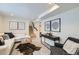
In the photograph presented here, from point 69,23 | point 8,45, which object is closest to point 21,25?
point 8,45

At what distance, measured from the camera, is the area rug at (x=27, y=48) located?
79.1 inches

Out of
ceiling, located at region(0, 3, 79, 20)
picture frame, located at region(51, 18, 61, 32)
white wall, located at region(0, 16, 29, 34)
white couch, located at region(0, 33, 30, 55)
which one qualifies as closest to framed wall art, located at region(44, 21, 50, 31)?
picture frame, located at region(51, 18, 61, 32)

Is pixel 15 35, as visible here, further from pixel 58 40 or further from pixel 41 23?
pixel 58 40

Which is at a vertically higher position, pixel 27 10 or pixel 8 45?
pixel 27 10

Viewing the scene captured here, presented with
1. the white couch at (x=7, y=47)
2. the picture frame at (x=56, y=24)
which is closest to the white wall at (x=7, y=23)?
the white couch at (x=7, y=47)

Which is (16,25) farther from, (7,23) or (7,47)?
(7,47)

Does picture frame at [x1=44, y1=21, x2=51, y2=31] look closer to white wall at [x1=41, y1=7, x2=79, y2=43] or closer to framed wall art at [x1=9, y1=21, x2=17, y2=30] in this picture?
white wall at [x1=41, y1=7, x2=79, y2=43]

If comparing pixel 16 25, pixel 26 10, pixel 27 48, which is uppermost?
pixel 26 10

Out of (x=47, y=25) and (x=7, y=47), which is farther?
(x=47, y=25)

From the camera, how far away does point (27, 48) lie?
2.06 meters

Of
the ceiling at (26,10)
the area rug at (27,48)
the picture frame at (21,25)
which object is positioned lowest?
the area rug at (27,48)

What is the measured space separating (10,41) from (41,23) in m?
0.81

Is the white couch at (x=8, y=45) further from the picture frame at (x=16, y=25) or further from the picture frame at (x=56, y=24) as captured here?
the picture frame at (x=56, y=24)

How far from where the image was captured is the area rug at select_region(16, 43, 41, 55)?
6.59 feet
